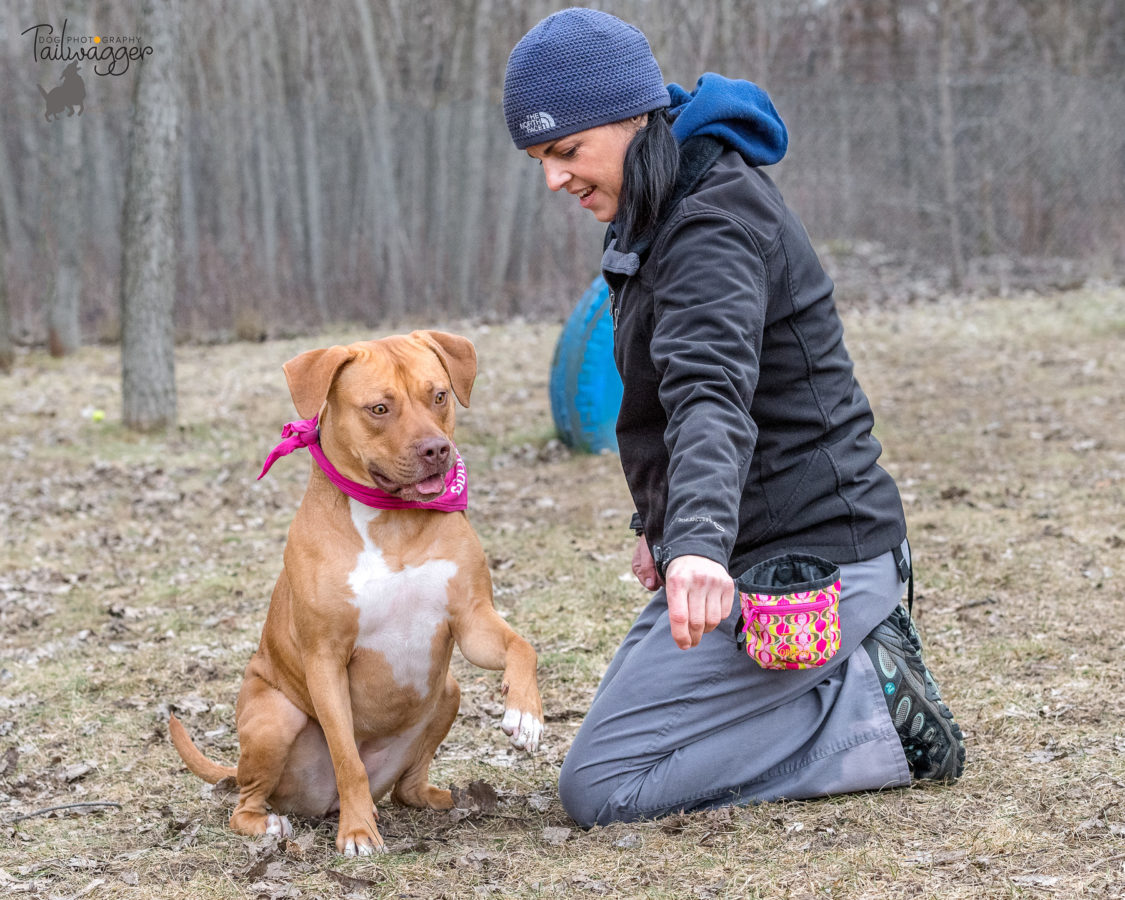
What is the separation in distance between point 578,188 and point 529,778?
1.93 meters

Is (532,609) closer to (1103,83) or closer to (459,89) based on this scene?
(1103,83)

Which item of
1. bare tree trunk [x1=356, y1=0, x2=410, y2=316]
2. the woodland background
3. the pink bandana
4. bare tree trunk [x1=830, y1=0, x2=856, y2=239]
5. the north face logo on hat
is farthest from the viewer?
bare tree trunk [x1=356, y1=0, x2=410, y2=316]

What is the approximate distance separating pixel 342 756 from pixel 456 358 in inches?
47.4

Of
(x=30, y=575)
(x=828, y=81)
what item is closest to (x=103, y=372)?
(x=30, y=575)

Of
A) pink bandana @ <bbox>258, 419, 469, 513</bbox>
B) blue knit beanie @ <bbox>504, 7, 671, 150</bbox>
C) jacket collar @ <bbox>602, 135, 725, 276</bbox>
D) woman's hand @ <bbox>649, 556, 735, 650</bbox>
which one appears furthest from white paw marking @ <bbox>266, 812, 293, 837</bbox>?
blue knit beanie @ <bbox>504, 7, 671, 150</bbox>

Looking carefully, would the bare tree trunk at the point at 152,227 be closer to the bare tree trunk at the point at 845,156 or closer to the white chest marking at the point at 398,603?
the white chest marking at the point at 398,603

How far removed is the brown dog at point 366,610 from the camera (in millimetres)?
3371

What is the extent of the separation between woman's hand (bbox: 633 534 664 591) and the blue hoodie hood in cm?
118

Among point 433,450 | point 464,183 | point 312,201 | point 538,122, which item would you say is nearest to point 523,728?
point 433,450

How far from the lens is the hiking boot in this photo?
336 centimetres

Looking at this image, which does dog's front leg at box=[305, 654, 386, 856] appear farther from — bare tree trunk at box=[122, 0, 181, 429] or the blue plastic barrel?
bare tree trunk at box=[122, 0, 181, 429]

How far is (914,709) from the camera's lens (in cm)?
335

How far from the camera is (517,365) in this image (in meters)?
12.5

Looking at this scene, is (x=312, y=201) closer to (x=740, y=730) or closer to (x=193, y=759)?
(x=193, y=759)
